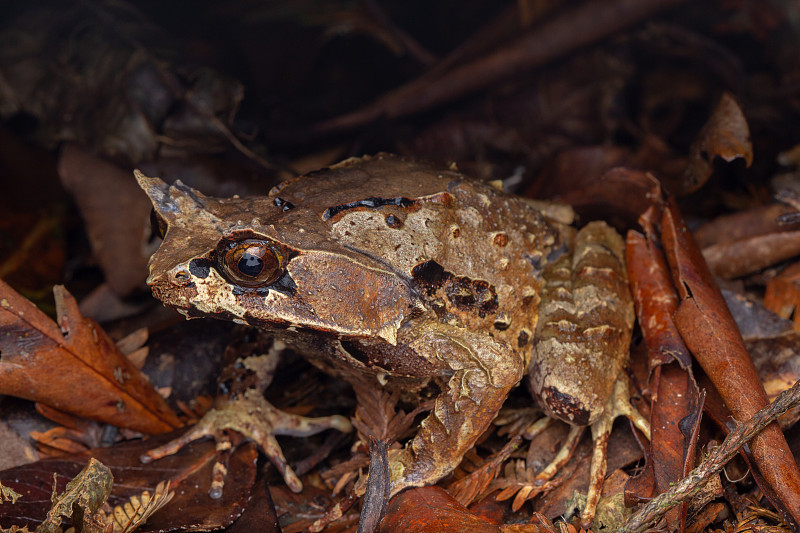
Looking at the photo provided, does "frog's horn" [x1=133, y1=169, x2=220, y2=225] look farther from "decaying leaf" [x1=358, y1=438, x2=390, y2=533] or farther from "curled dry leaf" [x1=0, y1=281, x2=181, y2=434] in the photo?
"decaying leaf" [x1=358, y1=438, x2=390, y2=533]

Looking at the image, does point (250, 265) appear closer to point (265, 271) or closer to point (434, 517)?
point (265, 271)

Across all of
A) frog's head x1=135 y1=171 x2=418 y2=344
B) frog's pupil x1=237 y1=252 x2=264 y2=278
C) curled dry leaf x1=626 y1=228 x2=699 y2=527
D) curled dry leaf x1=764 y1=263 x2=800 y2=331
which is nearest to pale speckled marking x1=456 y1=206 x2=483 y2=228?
frog's head x1=135 y1=171 x2=418 y2=344

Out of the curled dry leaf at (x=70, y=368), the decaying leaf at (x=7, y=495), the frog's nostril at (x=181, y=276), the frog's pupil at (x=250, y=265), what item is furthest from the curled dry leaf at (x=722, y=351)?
the decaying leaf at (x=7, y=495)

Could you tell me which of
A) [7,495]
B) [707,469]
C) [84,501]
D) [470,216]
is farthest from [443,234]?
[7,495]

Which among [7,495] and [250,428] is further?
[250,428]

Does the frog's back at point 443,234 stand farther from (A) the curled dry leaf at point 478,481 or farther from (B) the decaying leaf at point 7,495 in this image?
(B) the decaying leaf at point 7,495

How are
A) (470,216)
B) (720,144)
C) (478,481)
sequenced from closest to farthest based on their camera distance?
(478,481) < (470,216) < (720,144)
